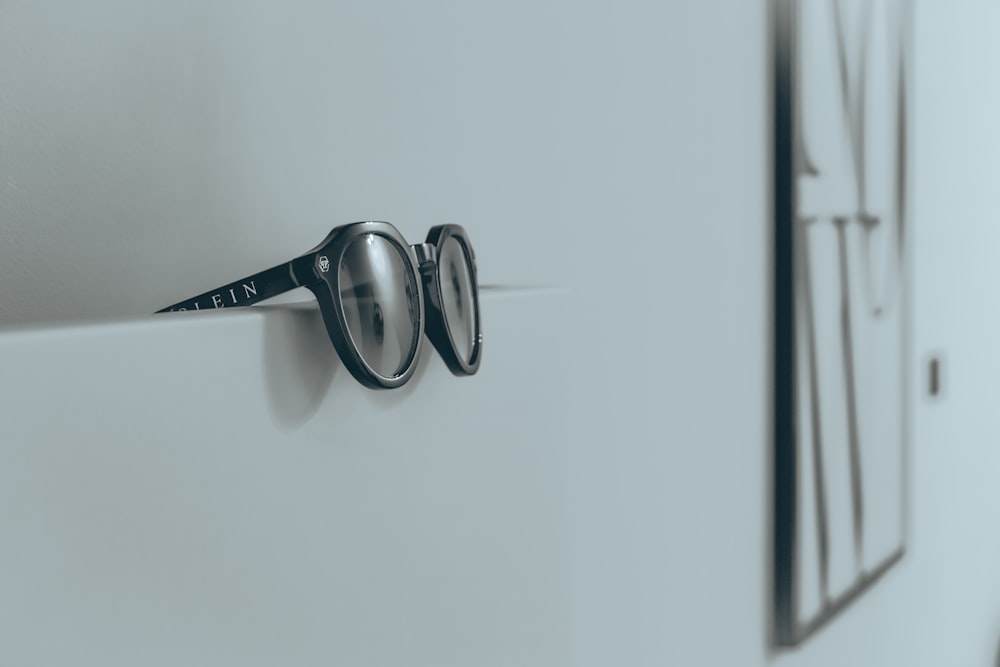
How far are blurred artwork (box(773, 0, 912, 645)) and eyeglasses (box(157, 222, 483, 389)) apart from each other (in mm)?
825

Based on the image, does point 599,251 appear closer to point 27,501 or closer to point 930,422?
point 27,501

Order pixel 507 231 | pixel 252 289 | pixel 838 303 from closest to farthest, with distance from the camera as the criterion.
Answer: pixel 252 289 → pixel 507 231 → pixel 838 303

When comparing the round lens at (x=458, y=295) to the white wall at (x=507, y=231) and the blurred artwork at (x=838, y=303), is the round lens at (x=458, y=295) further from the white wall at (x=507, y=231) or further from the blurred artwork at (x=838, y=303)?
the blurred artwork at (x=838, y=303)

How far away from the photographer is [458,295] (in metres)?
0.53

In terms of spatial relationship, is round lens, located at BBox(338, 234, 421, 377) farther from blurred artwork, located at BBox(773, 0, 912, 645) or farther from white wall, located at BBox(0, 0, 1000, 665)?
blurred artwork, located at BBox(773, 0, 912, 645)

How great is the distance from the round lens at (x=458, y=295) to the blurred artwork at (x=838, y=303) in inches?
31.7

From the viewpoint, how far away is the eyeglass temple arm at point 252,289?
17.2 inches

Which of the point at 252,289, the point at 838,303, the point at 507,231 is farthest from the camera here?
the point at 838,303

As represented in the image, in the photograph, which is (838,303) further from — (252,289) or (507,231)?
(252,289)

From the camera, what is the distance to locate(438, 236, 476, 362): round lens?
518 mm

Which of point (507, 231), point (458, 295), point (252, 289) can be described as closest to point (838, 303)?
point (507, 231)

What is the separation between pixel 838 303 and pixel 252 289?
1.14 m

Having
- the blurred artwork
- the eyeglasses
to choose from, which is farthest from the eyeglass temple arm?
the blurred artwork

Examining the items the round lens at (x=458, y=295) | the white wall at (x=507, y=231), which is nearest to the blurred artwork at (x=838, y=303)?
the white wall at (x=507, y=231)
